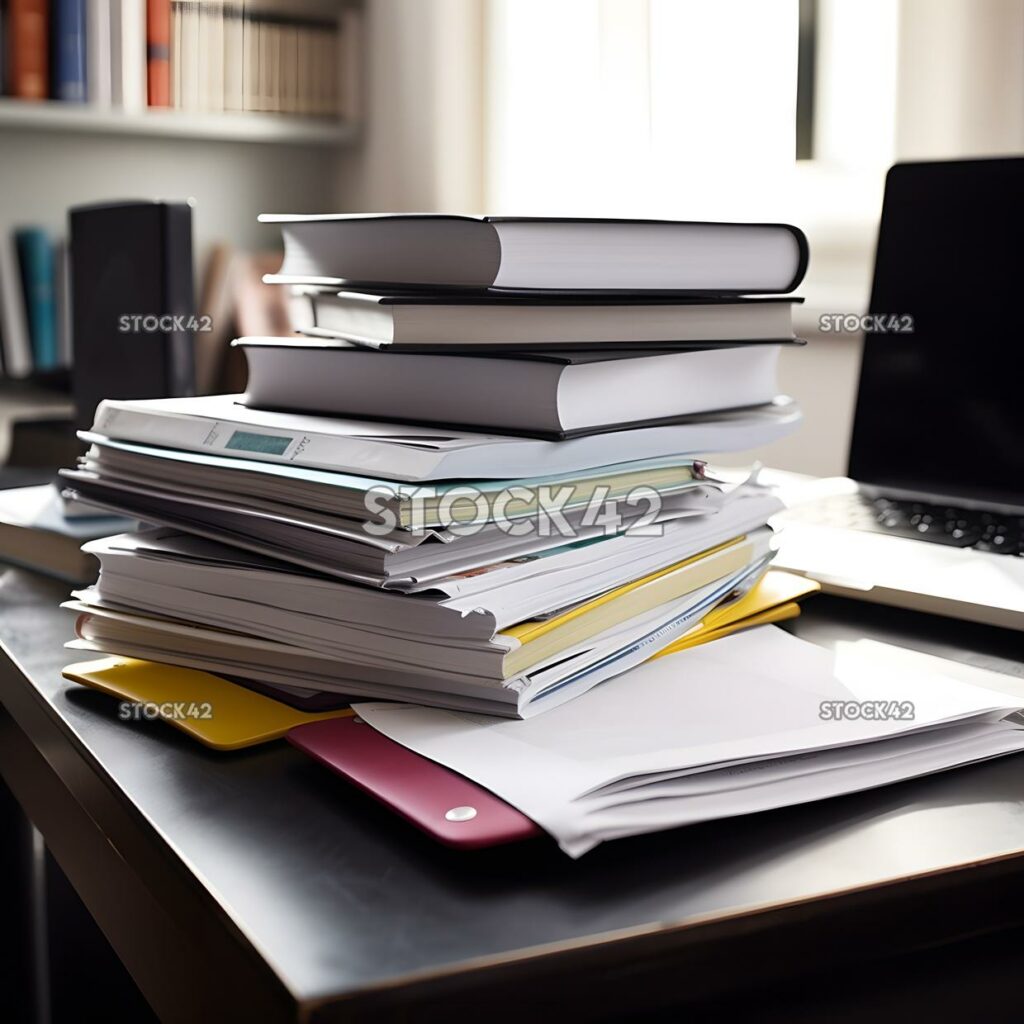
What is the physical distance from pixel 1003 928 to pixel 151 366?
2.31 feet

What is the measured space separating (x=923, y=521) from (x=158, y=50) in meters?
2.01

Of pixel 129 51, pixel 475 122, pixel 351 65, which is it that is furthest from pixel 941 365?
pixel 351 65

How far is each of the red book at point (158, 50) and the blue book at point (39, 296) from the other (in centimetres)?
36

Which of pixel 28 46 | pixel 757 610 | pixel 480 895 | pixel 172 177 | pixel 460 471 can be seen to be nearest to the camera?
pixel 480 895

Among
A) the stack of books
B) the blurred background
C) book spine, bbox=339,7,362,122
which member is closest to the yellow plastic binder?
the stack of books

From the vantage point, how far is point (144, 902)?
0.45m

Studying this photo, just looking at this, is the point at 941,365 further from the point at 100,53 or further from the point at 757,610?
the point at 100,53

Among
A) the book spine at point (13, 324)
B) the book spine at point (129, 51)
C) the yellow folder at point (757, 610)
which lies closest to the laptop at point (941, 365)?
the yellow folder at point (757, 610)

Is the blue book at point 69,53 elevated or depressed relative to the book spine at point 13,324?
elevated

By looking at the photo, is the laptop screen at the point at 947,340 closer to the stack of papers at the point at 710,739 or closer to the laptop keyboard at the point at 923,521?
the laptop keyboard at the point at 923,521

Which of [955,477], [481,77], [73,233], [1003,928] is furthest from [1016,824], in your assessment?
[481,77]

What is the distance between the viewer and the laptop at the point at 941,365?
38.5 inches

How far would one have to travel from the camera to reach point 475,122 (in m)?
2.45

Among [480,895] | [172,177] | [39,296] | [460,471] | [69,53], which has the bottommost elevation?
[480,895]
